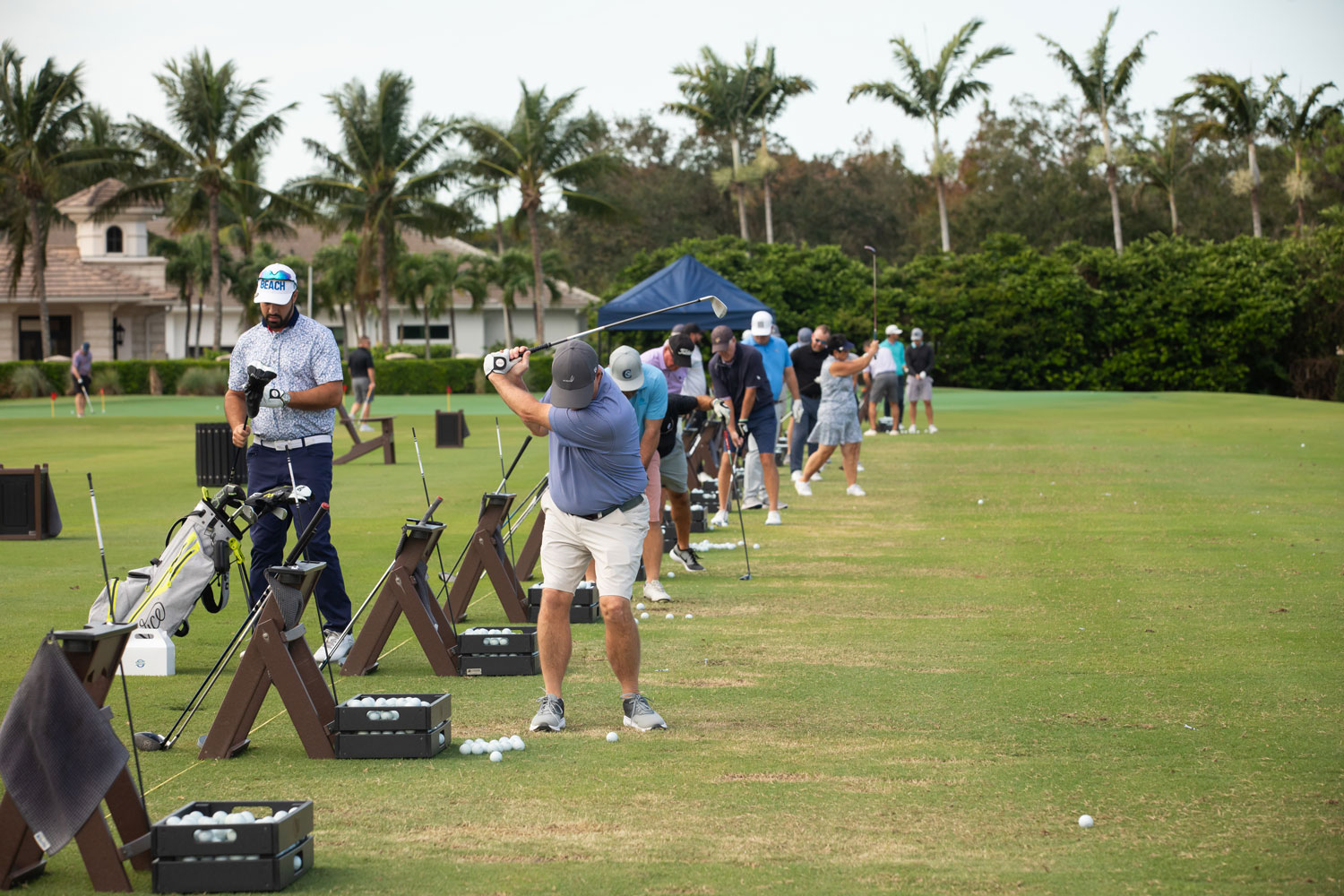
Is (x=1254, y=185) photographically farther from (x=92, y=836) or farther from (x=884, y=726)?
(x=92, y=836)

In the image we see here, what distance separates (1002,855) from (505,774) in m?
2.15

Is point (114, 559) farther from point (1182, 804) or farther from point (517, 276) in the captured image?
point (517, 276)

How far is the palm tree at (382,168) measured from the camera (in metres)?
58.9

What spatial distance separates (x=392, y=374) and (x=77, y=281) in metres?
17.8

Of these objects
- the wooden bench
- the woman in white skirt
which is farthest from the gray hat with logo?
the wooden bench

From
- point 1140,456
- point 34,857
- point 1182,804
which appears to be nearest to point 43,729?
point 34,857

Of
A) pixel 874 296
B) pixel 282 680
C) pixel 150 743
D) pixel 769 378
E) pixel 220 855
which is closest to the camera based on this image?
pixel 220 855

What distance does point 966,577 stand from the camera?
37.5 ft

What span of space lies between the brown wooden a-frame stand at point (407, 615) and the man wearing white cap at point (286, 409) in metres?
0.25

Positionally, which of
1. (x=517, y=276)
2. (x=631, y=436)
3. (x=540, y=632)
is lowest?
(x=540, y=632)

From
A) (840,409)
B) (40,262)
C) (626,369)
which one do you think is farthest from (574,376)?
(40,262)

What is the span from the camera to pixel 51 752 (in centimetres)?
436

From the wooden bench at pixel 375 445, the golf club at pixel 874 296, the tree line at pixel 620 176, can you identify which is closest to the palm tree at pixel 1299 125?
the tree line at pixel 620 176

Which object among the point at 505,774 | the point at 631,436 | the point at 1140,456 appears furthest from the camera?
the point at 1140,456
